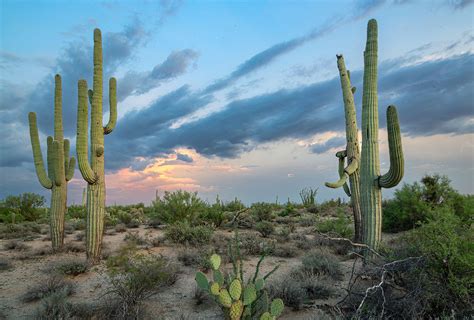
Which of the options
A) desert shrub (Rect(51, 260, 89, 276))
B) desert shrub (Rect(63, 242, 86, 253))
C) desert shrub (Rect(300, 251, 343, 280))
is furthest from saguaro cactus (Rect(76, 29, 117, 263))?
desert shrub (Rect(300, 251, 343, 280))

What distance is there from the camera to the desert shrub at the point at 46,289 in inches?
269

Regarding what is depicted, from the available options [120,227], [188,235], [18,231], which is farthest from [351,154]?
[18,231]

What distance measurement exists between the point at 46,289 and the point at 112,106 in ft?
16.7

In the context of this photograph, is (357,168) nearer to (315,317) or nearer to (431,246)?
(431,246)

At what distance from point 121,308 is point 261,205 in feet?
33.8

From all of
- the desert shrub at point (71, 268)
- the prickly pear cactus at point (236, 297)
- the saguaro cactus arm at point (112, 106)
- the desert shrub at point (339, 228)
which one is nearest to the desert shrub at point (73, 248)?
the desert shrub at point (71, 268)

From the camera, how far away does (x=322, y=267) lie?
752 centimetres

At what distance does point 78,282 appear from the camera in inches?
303

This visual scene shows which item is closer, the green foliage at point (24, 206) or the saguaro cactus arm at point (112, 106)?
the saguaro cactus arm at point (112, 106)

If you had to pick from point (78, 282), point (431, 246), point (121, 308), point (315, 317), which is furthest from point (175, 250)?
point (431, 246)

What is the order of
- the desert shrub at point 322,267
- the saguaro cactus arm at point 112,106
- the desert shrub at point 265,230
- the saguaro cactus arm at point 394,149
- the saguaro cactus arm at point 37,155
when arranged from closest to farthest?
1. the desert shrub at point 322,267
2. the saguaro cactus arm at point 394,149
3. the saguaro cactus arm at point 112,106
4. the saguaro cactus arm at point 37,155
5. the desert shrub at point 265,230

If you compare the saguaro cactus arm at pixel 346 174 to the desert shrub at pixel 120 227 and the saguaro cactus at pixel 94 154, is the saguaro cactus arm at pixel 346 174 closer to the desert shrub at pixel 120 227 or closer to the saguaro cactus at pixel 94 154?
the saguaro cactus at pixel 94 154

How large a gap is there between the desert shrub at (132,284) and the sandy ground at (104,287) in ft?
0.76

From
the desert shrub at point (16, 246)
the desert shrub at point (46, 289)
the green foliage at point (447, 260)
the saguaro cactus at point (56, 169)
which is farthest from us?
the desert shrub at point (16, 246)
